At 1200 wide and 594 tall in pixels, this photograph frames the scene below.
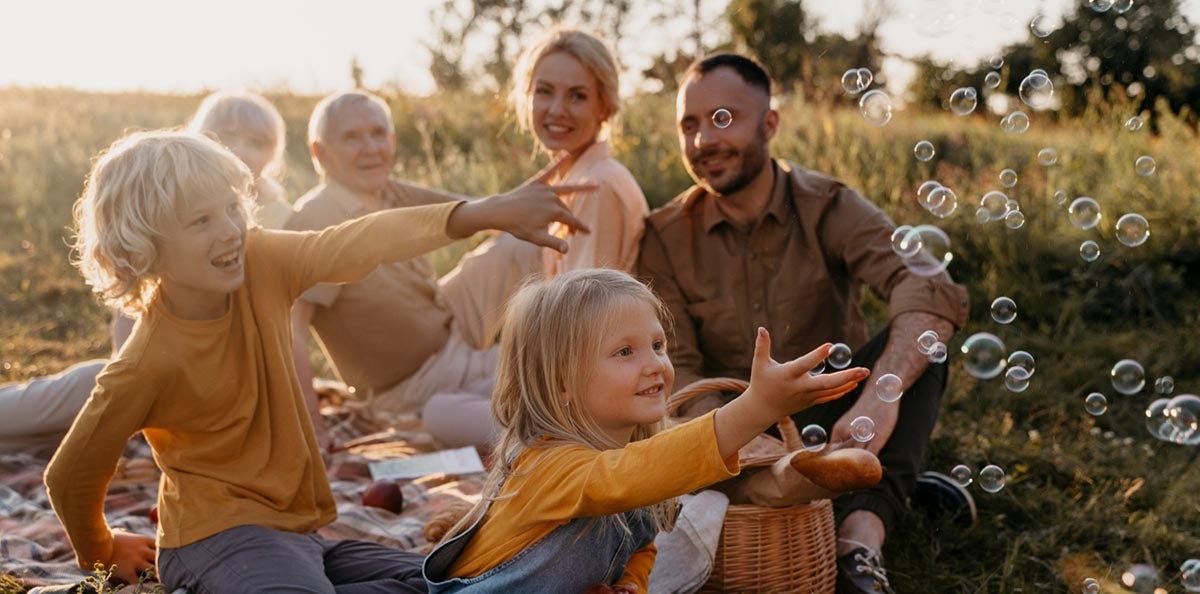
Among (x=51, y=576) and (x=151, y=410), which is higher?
(x=151, y=410)

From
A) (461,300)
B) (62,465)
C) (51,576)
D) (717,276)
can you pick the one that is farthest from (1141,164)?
(51,576)

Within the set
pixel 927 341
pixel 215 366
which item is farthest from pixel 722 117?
pixel 215 366

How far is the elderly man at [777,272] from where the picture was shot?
3.30 m

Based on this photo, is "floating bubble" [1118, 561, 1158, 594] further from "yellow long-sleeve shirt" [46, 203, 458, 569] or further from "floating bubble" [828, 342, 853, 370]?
"yellow long-sleeve shirt" [46, 203, 458, 569]

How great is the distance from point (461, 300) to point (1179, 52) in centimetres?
835

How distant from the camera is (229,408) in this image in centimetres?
273

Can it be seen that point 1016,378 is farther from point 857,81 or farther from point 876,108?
point 857,81

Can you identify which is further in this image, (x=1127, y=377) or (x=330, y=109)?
(x=330, y=109)

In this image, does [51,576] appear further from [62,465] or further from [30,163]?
[30,163]

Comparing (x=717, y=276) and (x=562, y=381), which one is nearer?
(x=562, y=381)

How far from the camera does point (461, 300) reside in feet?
15.5

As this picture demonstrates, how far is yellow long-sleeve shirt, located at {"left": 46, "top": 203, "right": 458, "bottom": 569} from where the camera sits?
2568 mm

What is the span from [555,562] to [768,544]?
802 millimetres

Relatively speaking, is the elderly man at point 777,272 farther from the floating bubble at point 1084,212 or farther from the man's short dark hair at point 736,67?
the floating bubble at point 1084,212
